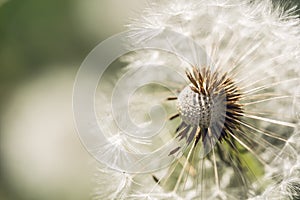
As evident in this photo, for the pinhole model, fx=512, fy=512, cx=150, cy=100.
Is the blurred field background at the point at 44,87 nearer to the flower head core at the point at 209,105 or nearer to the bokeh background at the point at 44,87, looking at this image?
the bokeh background at the point at 44,87

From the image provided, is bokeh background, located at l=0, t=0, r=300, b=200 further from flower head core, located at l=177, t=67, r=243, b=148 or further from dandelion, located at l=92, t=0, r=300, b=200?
flower head core, located at l=177, t=67, r=243, b=148

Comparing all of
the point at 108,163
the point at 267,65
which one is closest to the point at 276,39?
the point at 267,65

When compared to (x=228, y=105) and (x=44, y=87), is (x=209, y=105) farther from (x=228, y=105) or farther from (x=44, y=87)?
(x=44, y=87)

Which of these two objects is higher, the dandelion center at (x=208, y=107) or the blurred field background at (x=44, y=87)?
the blurred field background at (x=44, y=87)

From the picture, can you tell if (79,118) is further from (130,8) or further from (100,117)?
(130,8)

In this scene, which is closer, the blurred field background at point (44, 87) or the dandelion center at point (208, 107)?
the dandelion center at point (208, 107)

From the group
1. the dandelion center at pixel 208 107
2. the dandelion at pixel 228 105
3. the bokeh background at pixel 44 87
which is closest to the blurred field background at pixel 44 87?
the bokeh background at pixel 44 87

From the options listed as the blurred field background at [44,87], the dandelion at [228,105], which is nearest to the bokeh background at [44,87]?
the blurred field background at [44,87]
